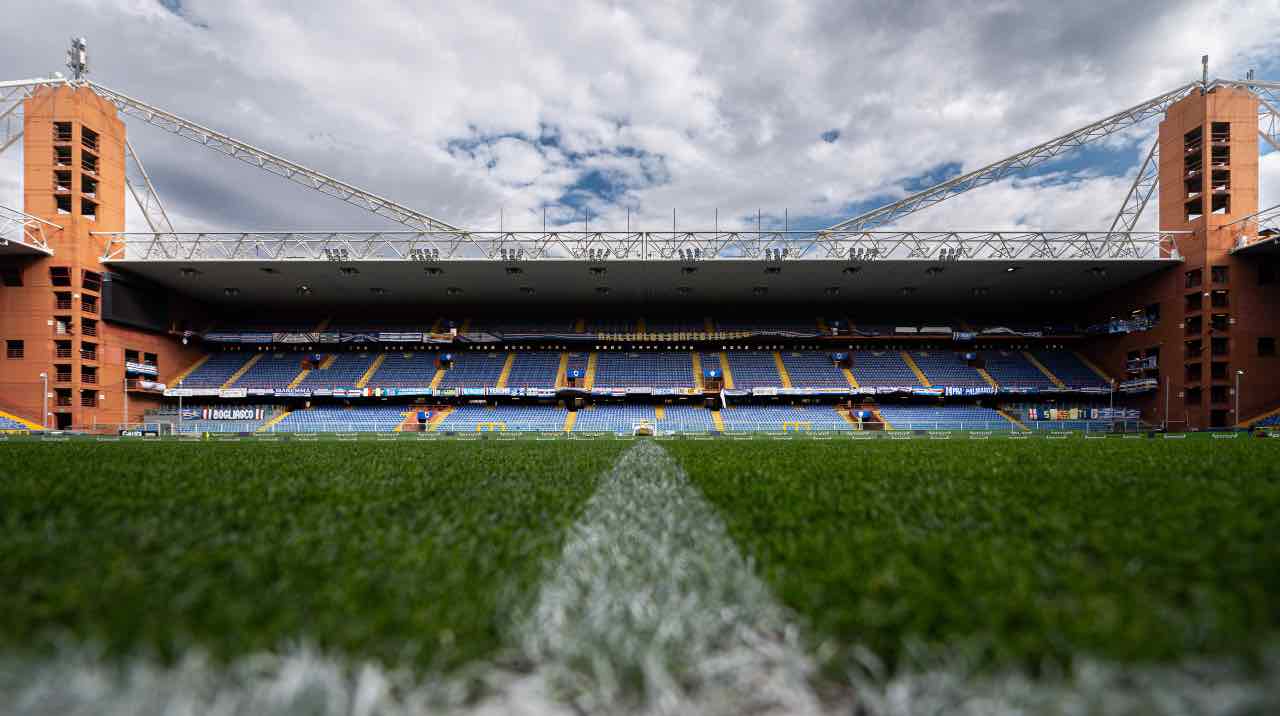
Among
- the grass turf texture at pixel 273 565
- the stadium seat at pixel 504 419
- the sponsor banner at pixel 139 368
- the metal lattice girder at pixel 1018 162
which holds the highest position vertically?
the metal lattice girder at pixel 1018 162

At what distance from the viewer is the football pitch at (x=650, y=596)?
4.31 feet

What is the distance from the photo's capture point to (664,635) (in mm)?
1575

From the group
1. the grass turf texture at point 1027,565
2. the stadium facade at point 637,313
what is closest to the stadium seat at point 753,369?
the stadium facade at point 637,313

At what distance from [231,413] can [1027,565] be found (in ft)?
139

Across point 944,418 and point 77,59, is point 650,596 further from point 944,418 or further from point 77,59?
point 77,59

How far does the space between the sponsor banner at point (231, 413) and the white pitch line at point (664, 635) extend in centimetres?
3936

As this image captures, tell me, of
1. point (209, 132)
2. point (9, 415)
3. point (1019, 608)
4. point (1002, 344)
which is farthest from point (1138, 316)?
point (9, 415)

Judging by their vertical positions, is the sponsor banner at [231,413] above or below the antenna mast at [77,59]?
below

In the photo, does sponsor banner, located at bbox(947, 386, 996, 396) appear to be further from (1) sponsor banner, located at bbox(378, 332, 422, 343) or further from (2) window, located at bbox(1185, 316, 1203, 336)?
(1) sponsor banner, located at bbox(378, 332, 422, 343)

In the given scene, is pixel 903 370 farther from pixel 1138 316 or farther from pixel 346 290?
pixel 346 290

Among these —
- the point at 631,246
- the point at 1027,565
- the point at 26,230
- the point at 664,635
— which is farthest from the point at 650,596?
the point at 26,230

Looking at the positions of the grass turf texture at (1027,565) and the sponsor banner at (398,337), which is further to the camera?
the sponsor banner at (398,337)

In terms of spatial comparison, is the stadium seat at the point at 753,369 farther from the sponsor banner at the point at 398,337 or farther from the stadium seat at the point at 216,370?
the stadium seat at the point at 216,370

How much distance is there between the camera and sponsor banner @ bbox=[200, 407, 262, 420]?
34500 millimetres
